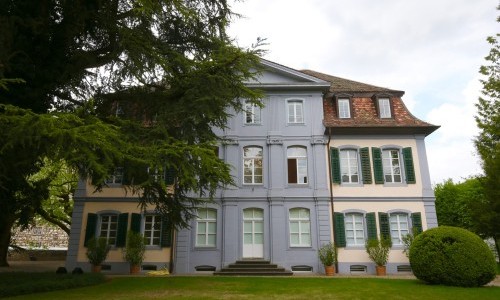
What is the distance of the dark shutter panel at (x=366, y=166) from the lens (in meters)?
17.1

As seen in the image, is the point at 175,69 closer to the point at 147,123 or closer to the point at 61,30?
the point at 147,123

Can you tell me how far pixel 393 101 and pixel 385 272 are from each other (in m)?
8.29

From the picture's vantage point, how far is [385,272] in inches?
614

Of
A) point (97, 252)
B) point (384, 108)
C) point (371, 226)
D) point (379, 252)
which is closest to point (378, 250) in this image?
point (379, 252)

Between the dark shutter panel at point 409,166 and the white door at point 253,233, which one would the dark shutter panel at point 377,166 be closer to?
the dark shutter panel at point 409,166

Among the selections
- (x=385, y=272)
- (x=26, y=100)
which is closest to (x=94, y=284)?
(x=26, y=100)

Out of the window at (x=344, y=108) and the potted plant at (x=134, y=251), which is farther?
the window at (x=344, y=108)

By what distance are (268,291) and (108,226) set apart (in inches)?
393

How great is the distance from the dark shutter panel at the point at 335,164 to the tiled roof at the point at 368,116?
3.16ft

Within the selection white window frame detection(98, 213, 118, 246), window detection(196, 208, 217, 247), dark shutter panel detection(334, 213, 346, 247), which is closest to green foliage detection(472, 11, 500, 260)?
dark shutter panel detection(334, 213, 346, 247)

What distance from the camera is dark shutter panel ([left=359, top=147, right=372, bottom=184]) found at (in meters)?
17.1

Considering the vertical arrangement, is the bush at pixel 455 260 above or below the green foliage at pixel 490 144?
below

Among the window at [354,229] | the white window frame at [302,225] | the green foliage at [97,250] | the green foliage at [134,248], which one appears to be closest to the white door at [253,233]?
the white window frame at [302,225]

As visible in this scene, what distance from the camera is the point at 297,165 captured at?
693 inches
